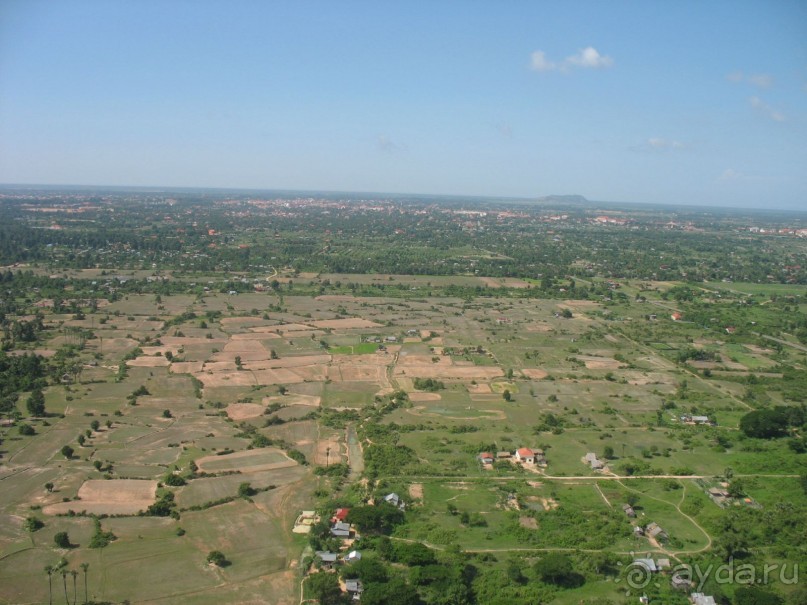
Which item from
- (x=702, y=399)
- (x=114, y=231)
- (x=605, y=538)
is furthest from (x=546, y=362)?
(x=114, y=231)

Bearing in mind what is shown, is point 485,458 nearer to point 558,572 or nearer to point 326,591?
point 558,572

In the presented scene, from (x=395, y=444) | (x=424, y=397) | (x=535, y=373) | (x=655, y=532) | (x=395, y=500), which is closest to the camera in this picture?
(x=655, y=532)

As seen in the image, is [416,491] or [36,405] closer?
[416,491]

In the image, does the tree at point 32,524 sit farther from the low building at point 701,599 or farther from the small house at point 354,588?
the low building at point 701,599

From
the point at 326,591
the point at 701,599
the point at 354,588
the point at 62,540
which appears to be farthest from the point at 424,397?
the point at 62,540

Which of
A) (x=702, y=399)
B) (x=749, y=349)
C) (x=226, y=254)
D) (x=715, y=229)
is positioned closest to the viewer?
(x=702, y=399)

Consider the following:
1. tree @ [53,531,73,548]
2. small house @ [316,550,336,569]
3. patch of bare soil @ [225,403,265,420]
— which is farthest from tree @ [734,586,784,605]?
patch of bare soil @ [225,403,265,420]

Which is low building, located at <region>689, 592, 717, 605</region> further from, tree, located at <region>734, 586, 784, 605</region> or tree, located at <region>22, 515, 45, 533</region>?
tree, located at <region>22, 515, 45, 533</region>

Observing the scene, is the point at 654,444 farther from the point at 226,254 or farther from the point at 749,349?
the point at 226,254
